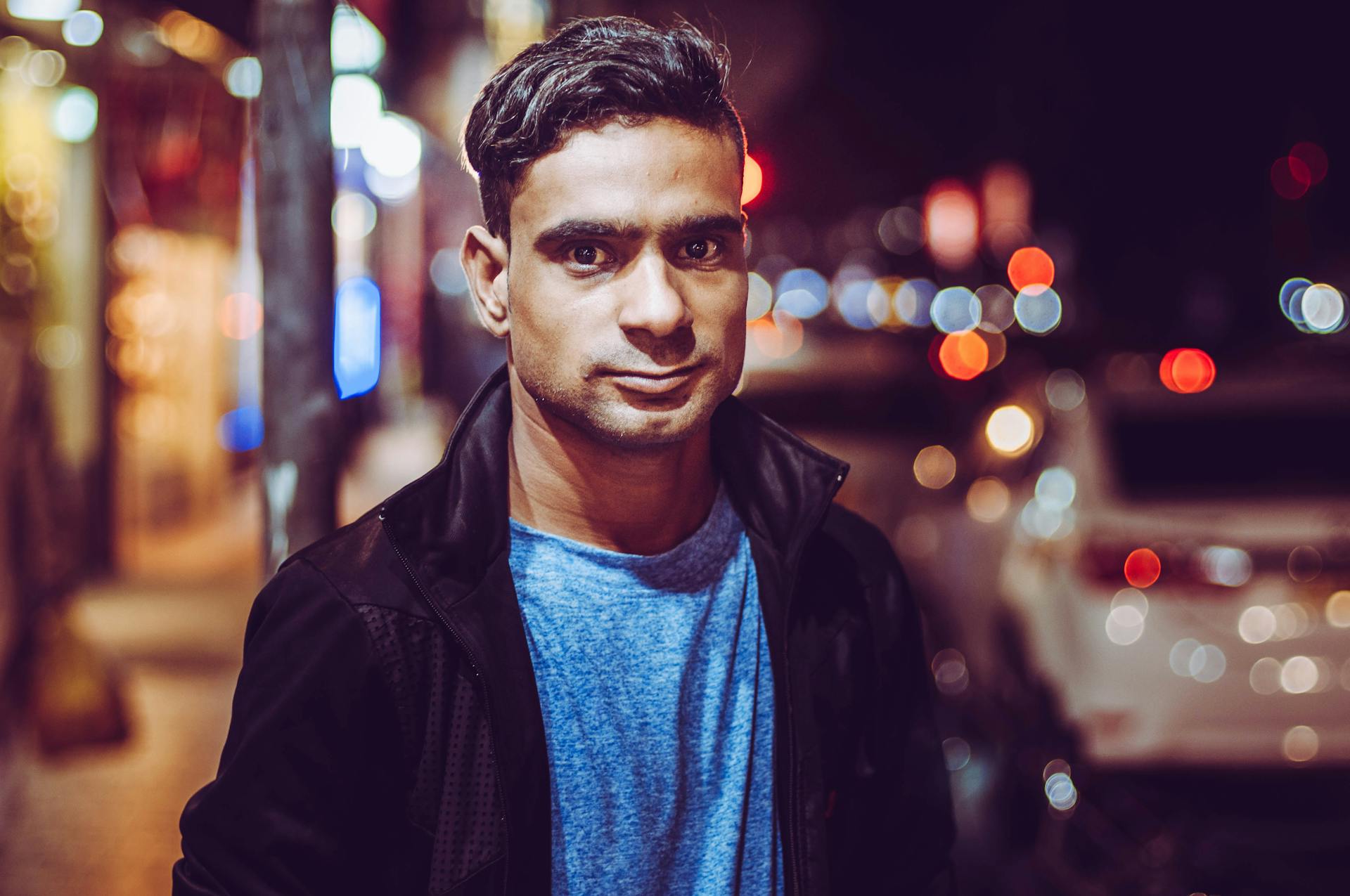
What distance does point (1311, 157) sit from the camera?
20.7 metres

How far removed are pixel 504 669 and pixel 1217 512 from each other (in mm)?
4347

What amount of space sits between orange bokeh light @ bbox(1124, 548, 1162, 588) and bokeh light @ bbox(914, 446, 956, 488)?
3.67 m

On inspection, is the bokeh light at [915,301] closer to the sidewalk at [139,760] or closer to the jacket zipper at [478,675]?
the sidewalk at [139,760]

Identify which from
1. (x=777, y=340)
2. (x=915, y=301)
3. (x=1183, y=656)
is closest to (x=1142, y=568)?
(x=1183, y=656)

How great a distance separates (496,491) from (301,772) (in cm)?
48

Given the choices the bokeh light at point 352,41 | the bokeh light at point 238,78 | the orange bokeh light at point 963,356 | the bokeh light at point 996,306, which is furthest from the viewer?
the bokeh light at point 996,306

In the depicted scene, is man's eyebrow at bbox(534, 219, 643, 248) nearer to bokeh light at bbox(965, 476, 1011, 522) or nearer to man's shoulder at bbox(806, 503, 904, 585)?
man's shoulder at bbox(806, 503, 904, 585)

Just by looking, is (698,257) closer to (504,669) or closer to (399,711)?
(504,669)

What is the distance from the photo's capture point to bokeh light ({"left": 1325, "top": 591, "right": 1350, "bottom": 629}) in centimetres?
493

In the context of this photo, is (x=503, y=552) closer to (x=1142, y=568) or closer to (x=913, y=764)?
(x=913, y=764)

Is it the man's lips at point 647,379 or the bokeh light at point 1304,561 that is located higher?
the man's lips at point 647,379

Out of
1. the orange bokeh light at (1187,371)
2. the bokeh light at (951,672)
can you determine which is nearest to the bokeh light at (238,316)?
the bokeh light at (951,672)

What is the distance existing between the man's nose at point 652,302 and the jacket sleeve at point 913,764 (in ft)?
2.11

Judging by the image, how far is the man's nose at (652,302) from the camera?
164 cm
